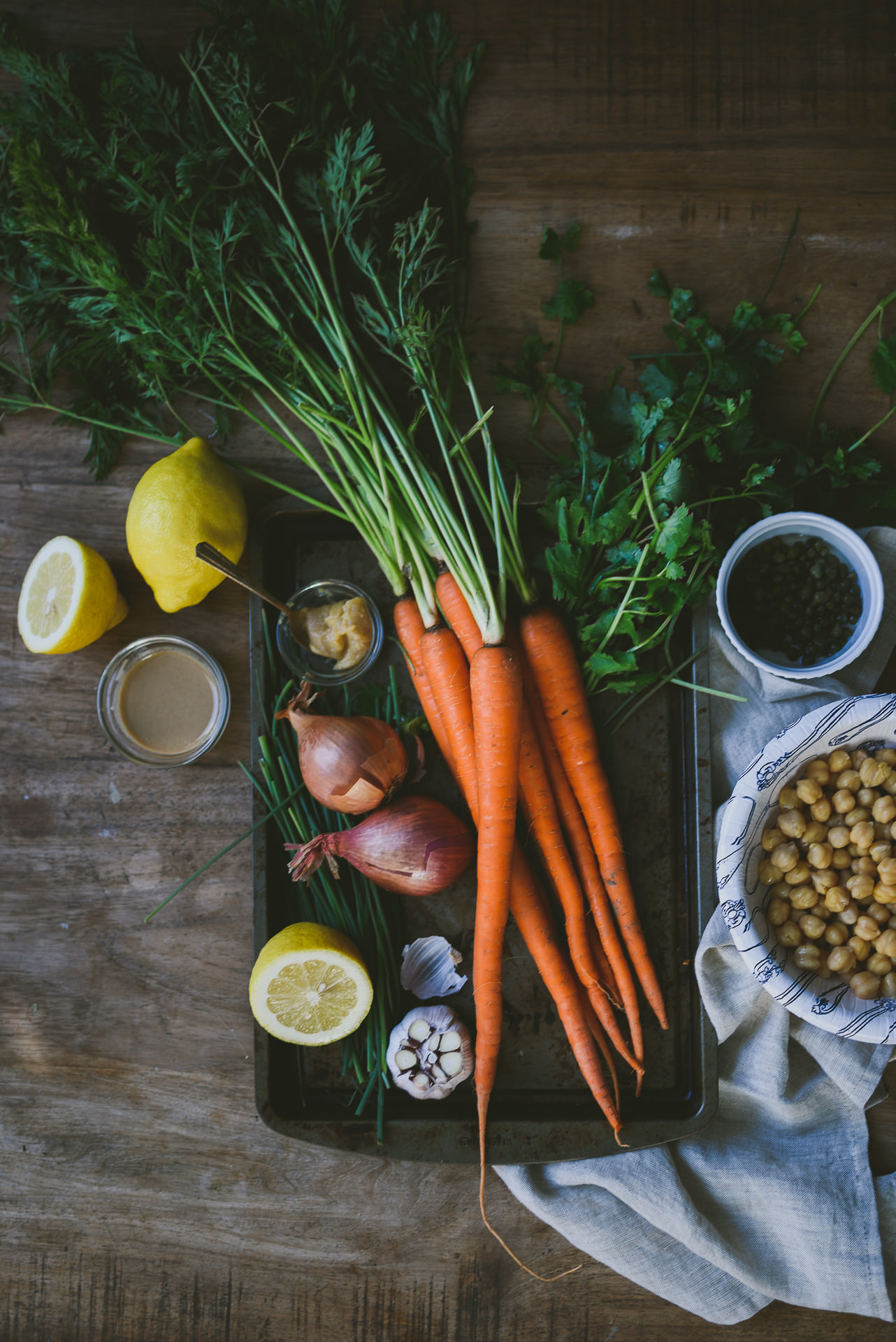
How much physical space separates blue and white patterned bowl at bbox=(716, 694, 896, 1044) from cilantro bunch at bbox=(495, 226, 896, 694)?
0.82 ft

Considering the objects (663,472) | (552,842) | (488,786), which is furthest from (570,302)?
(552,842)

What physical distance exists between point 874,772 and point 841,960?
315 mm

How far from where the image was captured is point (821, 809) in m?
1.38

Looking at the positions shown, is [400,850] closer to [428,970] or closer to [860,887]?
[428,970]

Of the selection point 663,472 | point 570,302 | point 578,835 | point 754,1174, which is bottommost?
point 754,1174

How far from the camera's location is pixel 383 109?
5.09 ft

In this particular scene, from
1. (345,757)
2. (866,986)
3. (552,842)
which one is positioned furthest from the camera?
(552,842)

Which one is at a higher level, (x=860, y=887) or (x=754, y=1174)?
(x=860, y=887)

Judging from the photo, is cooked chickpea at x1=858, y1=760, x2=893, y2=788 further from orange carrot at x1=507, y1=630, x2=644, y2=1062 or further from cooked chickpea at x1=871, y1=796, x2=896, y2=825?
orange carrot at x1=507, y1=630, x2=644, y2=1062

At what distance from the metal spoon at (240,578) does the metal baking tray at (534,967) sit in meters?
0.07

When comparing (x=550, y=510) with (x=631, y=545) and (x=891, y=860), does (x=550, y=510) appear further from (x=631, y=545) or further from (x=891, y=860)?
(x=891, y=860)

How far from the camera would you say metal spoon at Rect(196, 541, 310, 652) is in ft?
4.42

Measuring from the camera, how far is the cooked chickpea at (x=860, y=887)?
→ 138 centimetres

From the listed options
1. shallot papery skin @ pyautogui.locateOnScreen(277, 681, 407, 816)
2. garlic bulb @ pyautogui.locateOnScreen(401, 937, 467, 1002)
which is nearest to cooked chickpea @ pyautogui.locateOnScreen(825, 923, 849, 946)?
garlic bulb @ pyautogui.locateOnScreen(401, 937, 467, 1002)
